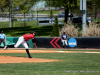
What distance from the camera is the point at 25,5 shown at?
33.8m

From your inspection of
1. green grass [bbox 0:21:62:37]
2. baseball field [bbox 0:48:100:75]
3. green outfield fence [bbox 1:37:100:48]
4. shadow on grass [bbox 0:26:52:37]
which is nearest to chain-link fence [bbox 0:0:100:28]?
green grass [bbox 0:21:62:37]

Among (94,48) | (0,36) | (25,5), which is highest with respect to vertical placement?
(25,5)

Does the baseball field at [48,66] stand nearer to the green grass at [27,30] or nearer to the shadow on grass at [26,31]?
the green grass at [27,30]

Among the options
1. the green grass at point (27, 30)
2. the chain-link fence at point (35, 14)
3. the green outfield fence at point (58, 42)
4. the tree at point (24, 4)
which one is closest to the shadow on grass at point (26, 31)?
the green grass at point (27, 30)

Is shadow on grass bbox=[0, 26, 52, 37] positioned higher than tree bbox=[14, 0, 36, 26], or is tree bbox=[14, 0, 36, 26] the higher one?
tree bbox=[14, 0, 36, 26]

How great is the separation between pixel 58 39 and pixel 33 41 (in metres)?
2.71

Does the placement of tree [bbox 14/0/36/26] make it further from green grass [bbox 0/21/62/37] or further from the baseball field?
the baseball field

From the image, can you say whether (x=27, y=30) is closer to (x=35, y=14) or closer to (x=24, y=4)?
(x=24, y=4)

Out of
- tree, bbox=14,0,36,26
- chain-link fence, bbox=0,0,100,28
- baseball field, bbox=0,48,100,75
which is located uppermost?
tree, bbox=14,0,36,26

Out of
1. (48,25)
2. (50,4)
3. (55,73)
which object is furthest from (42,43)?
(48,25)

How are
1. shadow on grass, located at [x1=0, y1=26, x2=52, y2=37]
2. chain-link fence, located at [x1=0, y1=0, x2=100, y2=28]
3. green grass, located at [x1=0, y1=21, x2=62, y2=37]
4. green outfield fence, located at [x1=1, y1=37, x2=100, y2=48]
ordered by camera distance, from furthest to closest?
1. chain-link fence, located at [x1=0, y1=0, x2=100, y2=28]
2. shadow on grass, located at [x1=0, y1=26, x2=52, y2=37]
3. green grass, located at [x1=0, y1=21, x2=62, y2=37]
4. green outfield fence, located at [x1=1, y1=37, x2=100, y2=48]

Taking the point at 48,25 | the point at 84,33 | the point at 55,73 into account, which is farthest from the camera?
the point at 48,25

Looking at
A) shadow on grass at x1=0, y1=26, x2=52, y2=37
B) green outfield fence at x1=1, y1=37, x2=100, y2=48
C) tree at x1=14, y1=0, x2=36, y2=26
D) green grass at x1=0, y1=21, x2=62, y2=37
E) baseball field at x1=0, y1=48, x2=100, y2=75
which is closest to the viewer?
baseball field at x1=0, y1=48, x2=100, y2=75

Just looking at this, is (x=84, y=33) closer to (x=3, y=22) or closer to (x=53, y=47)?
(x=53, y=47)
